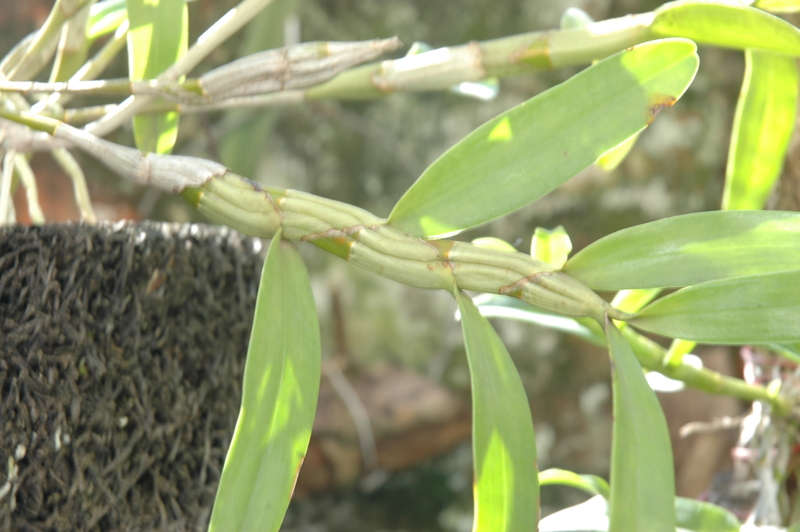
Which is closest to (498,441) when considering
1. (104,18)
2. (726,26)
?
(726,26)

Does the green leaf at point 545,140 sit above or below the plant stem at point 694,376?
above

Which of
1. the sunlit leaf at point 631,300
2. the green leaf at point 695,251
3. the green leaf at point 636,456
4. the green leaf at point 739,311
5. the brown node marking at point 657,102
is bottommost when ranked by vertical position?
the green leaf at point 636,456

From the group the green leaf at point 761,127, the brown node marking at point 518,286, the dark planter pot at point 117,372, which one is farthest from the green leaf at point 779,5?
the dark planter pot at point 117,372

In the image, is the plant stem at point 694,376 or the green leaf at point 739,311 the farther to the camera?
the plant stem at point 694,376

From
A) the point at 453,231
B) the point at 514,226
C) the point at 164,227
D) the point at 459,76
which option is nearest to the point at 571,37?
the point at 459,76

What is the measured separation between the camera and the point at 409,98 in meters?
1.03

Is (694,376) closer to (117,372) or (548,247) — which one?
(548,247)

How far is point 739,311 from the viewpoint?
0.85 feet

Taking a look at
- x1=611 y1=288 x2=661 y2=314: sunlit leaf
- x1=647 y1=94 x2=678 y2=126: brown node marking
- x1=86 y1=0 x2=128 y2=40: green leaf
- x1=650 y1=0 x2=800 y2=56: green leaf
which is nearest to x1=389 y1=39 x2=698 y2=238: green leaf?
x1=647 y1=94 x2=678 y2=126: brown node marking

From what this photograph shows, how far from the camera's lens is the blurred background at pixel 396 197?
93 centimetres

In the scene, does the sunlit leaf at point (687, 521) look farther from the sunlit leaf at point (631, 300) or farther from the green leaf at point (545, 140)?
the green leaf at point (545, 140)

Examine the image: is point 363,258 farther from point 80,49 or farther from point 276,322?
point 80,49

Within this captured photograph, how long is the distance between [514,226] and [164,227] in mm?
725

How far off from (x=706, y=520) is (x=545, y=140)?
1.12ft
